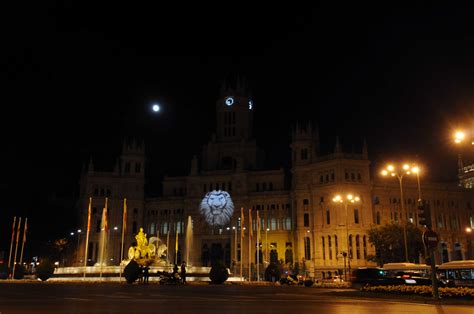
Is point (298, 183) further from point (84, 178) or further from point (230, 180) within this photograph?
point (84, 178)

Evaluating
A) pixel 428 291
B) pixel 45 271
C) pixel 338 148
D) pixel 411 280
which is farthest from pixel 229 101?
pixel 428 291

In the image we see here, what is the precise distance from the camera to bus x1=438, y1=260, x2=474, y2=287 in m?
41.7

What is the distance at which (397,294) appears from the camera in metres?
29.4

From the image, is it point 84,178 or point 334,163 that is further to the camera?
point 84,178

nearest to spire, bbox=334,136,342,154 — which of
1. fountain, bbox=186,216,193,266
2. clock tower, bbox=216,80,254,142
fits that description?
clock tower, bbox=216,80,254,142

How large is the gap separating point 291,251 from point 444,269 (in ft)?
190

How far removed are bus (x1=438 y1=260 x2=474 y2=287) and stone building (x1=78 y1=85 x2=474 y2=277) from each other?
44100mm

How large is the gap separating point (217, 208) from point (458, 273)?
6722 centimetres

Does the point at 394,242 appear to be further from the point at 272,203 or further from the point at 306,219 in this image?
the point at 272,203

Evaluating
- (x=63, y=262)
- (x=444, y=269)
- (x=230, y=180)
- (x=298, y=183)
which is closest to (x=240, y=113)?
(x=230, y=180)

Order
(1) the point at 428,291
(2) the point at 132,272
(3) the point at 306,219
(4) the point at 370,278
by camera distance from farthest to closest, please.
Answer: (3) the point at 306,219 → (2) the point at 132,272 → (4) the point at 370,278 → (1) the point at 428,291

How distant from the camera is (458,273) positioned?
43.0 metres

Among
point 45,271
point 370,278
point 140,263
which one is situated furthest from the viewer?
point 140,263

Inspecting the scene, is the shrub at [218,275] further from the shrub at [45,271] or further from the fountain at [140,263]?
the shrub at [45,271]
